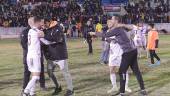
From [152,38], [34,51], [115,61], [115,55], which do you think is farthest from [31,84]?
[152,38]

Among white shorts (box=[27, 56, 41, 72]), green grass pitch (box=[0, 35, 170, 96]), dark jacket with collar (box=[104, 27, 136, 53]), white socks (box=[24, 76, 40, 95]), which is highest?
dark jacket with collar (box=[104, 27, 136, 53])

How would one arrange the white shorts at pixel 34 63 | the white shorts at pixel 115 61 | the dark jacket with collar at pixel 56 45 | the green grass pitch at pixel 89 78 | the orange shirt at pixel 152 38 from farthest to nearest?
the orange shirt at pixel 152 38, the green grass pitch at pixel 89 78, the white shorts at pixel 115 61, the dark jacket with collar at pixel 56 45, the white shorts at pixel 34 63

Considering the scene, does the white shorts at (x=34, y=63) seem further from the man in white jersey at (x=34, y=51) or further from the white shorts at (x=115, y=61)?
the white shorts at (x=115, y=61)

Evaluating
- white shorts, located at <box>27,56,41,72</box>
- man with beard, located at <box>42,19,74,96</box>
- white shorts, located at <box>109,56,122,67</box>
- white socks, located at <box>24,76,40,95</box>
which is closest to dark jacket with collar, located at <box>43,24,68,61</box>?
man with beard, located at <box>42,19,74,96</box>

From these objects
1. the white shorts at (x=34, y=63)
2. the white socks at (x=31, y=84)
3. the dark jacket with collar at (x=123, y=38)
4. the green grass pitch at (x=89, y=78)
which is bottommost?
the green grass pitch at (x=89, y=78)

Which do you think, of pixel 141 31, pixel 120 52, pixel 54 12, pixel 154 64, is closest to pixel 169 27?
pixel 54 12

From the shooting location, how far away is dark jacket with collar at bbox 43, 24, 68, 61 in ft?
43.1

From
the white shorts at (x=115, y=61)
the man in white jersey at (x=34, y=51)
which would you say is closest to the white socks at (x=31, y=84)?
the man in white jersey at (x=34, y=51)

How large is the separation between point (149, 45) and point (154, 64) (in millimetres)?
897

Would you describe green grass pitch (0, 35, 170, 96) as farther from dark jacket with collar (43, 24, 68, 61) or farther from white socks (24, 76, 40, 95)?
white socks (24, 76, 40, 95)

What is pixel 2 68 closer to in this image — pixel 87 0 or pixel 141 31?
pixel 141 31

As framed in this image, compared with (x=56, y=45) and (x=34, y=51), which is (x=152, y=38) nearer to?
(x=56, y=45)

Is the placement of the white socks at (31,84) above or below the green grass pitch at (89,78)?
above

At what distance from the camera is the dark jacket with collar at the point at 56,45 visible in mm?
13144
